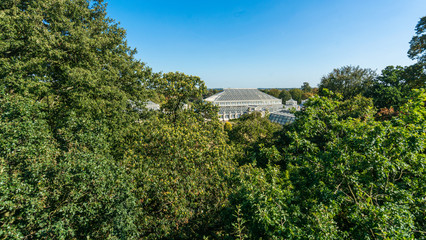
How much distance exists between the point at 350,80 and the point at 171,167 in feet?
113

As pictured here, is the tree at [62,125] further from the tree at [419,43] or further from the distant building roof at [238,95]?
the distant building roof at [238,95]

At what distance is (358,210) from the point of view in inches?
179

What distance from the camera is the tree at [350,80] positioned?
29.0 meters

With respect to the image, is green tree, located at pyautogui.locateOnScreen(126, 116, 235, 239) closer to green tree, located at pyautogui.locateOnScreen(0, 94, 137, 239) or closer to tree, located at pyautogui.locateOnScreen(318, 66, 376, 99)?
green tree, located at pyautogui.locateOnScreen(0, 94, 137, 239)

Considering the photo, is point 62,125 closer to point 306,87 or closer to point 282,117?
point 282,117

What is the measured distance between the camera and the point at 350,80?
29672mm

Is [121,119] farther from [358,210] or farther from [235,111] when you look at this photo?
[235,111]

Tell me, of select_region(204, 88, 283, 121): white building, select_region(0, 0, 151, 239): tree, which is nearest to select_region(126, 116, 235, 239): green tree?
select_region(0, 0, 151, 239): tree

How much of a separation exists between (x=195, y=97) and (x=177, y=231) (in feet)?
26.8

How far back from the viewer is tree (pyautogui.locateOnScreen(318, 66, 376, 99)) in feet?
95.0

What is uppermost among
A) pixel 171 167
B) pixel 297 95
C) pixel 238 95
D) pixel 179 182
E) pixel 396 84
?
pixel 396 84

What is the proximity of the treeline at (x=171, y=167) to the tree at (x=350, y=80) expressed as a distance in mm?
26100

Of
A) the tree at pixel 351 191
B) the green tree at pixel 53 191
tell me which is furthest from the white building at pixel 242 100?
the green tree at pixel 53 191

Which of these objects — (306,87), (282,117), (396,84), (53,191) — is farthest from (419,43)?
(306,87)
